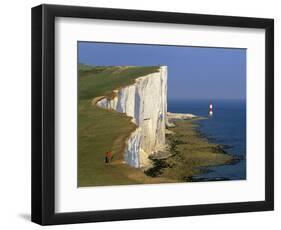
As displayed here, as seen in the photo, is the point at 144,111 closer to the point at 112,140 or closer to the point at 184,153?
the point at 112,140

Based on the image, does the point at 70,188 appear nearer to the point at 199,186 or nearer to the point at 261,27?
the point at 199,186

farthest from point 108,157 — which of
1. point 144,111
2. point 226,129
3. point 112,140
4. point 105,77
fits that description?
point 226,129

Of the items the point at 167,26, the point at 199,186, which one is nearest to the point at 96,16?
the point at 167,26

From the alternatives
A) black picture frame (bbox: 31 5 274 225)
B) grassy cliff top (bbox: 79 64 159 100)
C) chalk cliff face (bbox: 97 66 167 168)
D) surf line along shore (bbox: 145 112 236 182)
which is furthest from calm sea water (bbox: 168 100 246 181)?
black picture frame (bbox: 31 5 274 225)

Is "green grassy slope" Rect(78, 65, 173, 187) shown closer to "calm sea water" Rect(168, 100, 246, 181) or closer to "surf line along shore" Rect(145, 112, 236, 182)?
"surf line along shore" Rect(145, 112, 236, 182)

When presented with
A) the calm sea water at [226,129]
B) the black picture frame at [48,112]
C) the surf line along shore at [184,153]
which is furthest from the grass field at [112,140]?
the black picture frame at [48,112]

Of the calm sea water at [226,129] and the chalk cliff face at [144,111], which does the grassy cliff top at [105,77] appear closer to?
the chalk cliff face at [144,111]

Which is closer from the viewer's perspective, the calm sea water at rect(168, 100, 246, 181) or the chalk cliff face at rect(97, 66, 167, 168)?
the chalk cliff face at rect(97, 66, 167, 168)
